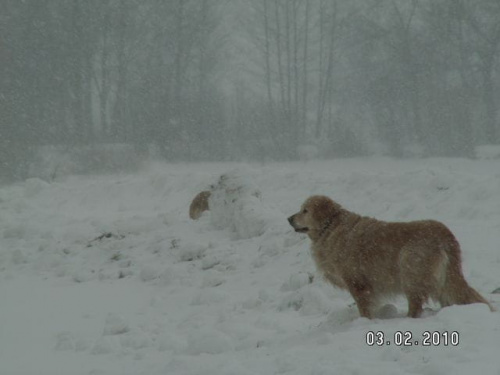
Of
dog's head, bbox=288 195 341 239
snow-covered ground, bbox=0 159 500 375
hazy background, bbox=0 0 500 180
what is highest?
hazy background, bbox=0 0 500 180

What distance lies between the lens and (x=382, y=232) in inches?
207

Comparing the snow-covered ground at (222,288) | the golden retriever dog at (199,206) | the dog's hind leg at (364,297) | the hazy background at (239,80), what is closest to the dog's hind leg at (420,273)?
the snow-covered ground at (222,288)

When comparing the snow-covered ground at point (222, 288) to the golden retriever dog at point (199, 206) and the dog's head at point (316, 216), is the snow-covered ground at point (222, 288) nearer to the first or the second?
the golden retriever dog at point (199, 206)

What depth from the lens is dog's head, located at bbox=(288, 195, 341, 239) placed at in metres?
5.91

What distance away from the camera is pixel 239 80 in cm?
3875

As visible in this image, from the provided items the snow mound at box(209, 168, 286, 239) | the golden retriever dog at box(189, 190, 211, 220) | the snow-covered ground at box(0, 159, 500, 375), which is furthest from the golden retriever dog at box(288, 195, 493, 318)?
the golden retriever dog at box(189, 190, 211, 220)

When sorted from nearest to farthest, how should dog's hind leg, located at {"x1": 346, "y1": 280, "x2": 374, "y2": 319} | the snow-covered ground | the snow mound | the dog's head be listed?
the snow-covered ground
dog's hind leg, located at {"x1": 346, "y1": 280, "x2": 374, "y2": 319}
the dog's head
the snow mound

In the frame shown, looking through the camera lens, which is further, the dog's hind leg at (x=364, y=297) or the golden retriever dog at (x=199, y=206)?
the golden retriever dog at (x=199, y=206)

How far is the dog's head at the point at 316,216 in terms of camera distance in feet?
19.4

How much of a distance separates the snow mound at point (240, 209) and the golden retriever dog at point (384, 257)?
439 centimetres

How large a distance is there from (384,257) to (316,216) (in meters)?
0.98

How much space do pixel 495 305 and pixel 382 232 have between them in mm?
1139

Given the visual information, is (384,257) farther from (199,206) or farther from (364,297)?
(199,206)

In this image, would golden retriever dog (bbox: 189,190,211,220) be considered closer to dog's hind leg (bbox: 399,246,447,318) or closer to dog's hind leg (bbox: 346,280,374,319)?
dog's hind leg (bbox: 346,280,374,319)
